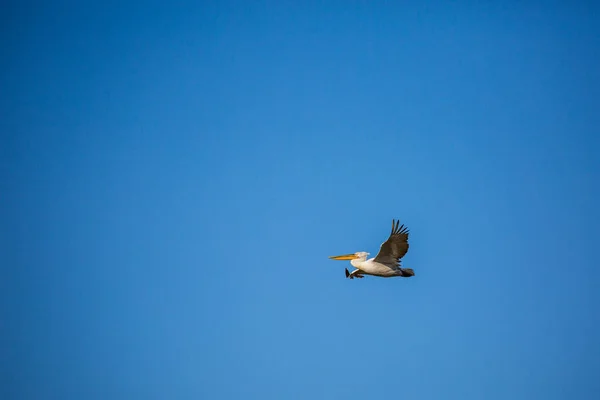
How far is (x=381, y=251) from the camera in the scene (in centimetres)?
2753

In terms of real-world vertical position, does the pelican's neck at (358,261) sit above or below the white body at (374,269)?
above

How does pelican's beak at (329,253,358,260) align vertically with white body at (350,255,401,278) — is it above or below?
A: above

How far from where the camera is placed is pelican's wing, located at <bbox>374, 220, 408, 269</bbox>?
2678cm

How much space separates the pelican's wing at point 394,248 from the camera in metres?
26.8

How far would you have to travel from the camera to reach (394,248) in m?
27.3

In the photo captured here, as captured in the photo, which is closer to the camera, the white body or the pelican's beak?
the white body

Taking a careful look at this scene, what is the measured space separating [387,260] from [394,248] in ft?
3.17

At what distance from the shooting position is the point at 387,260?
28.2 m

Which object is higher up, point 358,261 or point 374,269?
point 358,261

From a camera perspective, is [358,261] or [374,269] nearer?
[374,269]

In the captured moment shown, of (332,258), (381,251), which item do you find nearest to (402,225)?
(381,251)

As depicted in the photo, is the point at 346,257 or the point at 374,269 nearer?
the point at 374,269

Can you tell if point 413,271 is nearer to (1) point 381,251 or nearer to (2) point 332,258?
(1) point 381,251

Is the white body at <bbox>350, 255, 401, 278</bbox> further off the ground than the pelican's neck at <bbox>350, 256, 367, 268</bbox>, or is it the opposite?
the pelican's neck at <bbox>350, 256, 367, 268</bbox>
